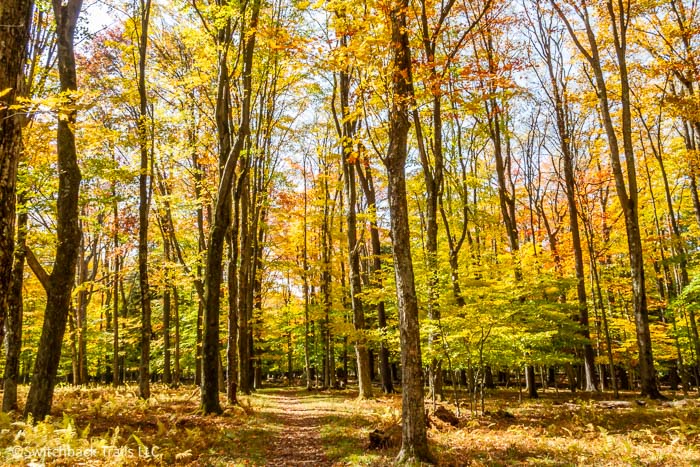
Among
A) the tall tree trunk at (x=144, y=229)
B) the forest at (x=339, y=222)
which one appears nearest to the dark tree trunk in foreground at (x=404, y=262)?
the forest at (x=339, y=222)

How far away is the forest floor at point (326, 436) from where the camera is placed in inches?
239

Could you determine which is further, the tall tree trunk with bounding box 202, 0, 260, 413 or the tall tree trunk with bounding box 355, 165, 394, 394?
the tall tree trunk with bounding box 355, 165, 394, 394

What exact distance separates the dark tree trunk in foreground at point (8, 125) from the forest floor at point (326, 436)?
2381 millimetres

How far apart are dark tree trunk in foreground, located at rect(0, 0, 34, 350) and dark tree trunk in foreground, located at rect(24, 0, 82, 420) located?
3834 millimetres

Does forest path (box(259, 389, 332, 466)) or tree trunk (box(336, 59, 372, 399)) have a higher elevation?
tree trunk (box(336, 59, 372, 399))

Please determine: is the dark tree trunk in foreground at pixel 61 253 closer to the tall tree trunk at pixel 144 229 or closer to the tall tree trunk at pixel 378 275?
the tall tree trunk at pixel 144 229

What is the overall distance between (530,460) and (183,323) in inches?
960

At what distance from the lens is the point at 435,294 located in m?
11.5

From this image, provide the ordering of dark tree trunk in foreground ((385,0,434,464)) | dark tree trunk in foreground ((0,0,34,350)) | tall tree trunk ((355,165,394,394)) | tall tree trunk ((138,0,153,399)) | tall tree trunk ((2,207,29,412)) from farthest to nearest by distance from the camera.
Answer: tall tree trunk ((355,165,394,394))
tall tree trunk ((138,0,153,399))
tall tree trunk ((2,207,29,412))
dark tree trunk in foreground ((385,0,434,464))
dark tree trunk in foreground ((0,0,34,350))

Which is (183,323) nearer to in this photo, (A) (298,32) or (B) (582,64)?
(A) (298,32)

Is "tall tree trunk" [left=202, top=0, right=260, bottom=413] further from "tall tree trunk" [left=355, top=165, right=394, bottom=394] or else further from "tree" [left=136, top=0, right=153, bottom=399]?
"tall tree trunk" [left=355, top=165, right=394, bottom=394]

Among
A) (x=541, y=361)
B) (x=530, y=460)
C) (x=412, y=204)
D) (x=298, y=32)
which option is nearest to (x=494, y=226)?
(x=412, y=204)

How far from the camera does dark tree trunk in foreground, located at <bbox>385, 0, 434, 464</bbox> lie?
6.41 m

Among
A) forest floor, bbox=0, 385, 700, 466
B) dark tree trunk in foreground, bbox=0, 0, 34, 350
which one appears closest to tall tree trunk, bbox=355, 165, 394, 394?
forest floor, bbox=0, 385, 700, 466
